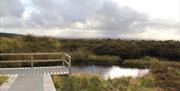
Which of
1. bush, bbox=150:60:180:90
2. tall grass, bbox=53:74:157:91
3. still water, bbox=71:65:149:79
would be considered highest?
tall grass, bbox=53:74:157:91

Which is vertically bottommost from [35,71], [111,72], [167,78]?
[111,72]

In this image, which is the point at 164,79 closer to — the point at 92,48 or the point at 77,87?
the point at 77,87

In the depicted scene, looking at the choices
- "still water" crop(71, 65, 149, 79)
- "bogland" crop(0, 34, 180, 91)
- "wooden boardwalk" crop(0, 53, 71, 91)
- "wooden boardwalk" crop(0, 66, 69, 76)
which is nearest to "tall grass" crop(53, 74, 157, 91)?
"bogland" crop(0, 34, 180, 91)

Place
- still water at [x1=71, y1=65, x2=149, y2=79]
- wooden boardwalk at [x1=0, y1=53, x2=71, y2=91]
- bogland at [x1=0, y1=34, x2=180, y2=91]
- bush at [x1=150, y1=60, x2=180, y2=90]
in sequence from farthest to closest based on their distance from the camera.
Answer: still water at [x1=71, y1=65, x2=149, y2=79] → bush at [x1=150, y1=60, x2=180, y2=90] → bogland at [x1=0, y1=34, x2=180, y2=91] → wooden boardwalk at [x1=0, y1=53, x2=71, y2=91]

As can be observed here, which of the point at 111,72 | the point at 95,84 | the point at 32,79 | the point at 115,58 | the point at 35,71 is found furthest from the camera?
the point at 115,58

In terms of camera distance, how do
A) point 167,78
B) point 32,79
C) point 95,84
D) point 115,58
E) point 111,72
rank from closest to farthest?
point 95,84, point 32,79, point 167,78, point 111,72, point 115,58

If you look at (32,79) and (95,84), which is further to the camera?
(32,79)

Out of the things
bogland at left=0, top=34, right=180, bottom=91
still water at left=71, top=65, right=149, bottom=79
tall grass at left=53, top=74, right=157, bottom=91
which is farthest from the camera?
still water at left=71, top=65, right=149, bottom=79

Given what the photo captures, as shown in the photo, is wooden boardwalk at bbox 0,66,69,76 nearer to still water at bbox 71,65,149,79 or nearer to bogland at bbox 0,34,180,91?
bogland at bbox 0,34,180,91

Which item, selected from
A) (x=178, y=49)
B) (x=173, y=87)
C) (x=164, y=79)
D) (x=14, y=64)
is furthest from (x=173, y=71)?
(x=178, y=49)

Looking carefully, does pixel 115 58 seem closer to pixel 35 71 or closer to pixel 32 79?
pixel 35 71

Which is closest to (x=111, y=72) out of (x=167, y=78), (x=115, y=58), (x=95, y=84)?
(x=167, y=78)

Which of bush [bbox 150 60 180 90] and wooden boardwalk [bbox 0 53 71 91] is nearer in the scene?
wooden boardwalk [bbox 0 53 71 91]

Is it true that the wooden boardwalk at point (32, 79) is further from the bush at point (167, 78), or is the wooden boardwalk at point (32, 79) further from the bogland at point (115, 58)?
the bush at point (167, 78)
